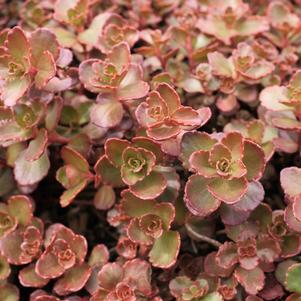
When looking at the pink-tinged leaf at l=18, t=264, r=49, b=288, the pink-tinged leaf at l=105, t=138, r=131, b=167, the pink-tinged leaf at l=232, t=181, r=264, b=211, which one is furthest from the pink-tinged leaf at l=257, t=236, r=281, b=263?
the pink-tinged leaf at l=18, t=264, r=49, b=288

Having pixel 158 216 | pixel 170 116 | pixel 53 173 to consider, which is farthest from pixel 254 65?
pixel 53 173

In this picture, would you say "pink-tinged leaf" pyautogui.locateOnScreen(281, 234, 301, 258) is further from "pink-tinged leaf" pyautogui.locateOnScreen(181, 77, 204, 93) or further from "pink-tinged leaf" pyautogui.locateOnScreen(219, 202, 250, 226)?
"pink-tinged leaf" pyautogui.locateOnScreen(181, 77, 204, 93)

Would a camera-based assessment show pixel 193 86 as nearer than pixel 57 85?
No

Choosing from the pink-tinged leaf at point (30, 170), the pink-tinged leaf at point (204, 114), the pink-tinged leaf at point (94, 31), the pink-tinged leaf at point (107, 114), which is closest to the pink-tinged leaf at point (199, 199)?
the pink-tinged leaf at point (204, 114)

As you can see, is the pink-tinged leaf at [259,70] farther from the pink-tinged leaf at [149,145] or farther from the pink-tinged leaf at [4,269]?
the pink-tinged leaf at [4,269]

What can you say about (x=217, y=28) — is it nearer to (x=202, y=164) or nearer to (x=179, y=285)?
(x=202, y=164)

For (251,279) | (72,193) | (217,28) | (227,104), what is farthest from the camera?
(217,28)

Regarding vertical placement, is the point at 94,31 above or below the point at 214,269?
above

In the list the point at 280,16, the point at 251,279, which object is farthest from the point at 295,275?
the point at 280,16
